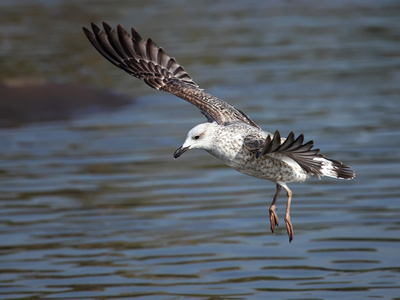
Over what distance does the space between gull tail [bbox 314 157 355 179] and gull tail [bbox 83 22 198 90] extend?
2622 millimetres

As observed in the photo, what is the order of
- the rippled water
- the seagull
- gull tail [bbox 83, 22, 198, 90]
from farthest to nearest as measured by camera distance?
gull tail [bbox 83, 22, 198, 90], the rippled water, the seagull

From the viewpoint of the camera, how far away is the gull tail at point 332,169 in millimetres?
8617

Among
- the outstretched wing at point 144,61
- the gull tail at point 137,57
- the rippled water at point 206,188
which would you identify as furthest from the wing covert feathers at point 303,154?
the gull tail at point 137,57

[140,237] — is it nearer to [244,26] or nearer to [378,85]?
[378,85]

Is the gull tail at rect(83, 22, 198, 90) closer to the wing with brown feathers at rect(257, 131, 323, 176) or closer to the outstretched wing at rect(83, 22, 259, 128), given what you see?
the outstretched wing at rect(83, 22, 259, 128)

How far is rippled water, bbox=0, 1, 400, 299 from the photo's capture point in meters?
10.5

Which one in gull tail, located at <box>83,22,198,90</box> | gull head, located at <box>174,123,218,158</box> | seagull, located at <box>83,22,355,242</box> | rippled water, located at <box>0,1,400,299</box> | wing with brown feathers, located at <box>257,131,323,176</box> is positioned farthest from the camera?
gull tail, located at <box>83,22,198,90</box>

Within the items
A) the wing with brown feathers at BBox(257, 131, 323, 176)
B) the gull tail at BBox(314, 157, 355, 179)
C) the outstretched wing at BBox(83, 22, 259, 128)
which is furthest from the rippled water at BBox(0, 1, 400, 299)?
the outstretched wing at BBox(83, 22, 259, 128)

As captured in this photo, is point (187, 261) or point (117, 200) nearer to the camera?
point (187, 261)

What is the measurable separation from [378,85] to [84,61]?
8.39m

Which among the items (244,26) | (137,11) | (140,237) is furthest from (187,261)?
(137,11)

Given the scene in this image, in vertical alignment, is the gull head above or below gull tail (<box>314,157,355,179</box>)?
above

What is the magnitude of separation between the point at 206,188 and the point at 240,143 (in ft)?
16.3

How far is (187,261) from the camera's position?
1094 cm
